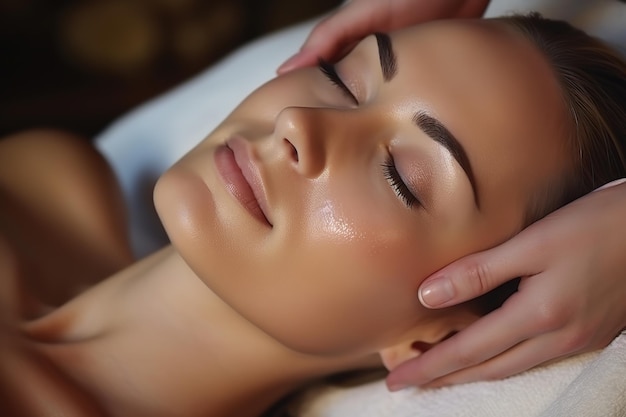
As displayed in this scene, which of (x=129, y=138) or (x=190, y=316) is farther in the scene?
(x=129, y=138)

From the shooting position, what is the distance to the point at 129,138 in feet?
4.81

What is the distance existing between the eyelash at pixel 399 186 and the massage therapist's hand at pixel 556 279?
0.25 ft

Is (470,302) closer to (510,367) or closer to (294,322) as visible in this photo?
(510,367)

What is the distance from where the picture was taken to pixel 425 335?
0.97m

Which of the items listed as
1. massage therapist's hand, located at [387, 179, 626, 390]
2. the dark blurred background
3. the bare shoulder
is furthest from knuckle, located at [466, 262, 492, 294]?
the dark blurred background

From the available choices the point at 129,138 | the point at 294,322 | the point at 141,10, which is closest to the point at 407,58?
the point at 294,322

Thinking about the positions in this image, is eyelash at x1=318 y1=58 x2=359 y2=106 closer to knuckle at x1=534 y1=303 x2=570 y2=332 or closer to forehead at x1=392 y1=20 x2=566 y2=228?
forehead at x1=392 y1=20 x2=566 y2=228

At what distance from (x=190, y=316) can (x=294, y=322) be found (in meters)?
0.17

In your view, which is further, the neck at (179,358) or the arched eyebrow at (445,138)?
the neck at (179,358)

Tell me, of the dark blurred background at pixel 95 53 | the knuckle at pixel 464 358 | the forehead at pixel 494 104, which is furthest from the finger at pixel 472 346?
the dark blurred background at pixel 95 53

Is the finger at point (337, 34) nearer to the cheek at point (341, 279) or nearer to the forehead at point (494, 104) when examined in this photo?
the forehead at point (494, 104)

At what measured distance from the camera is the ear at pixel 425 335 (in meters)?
0.95

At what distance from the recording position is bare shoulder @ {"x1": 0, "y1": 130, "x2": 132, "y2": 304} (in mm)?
1200

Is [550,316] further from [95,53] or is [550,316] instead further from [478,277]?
[95,53]
